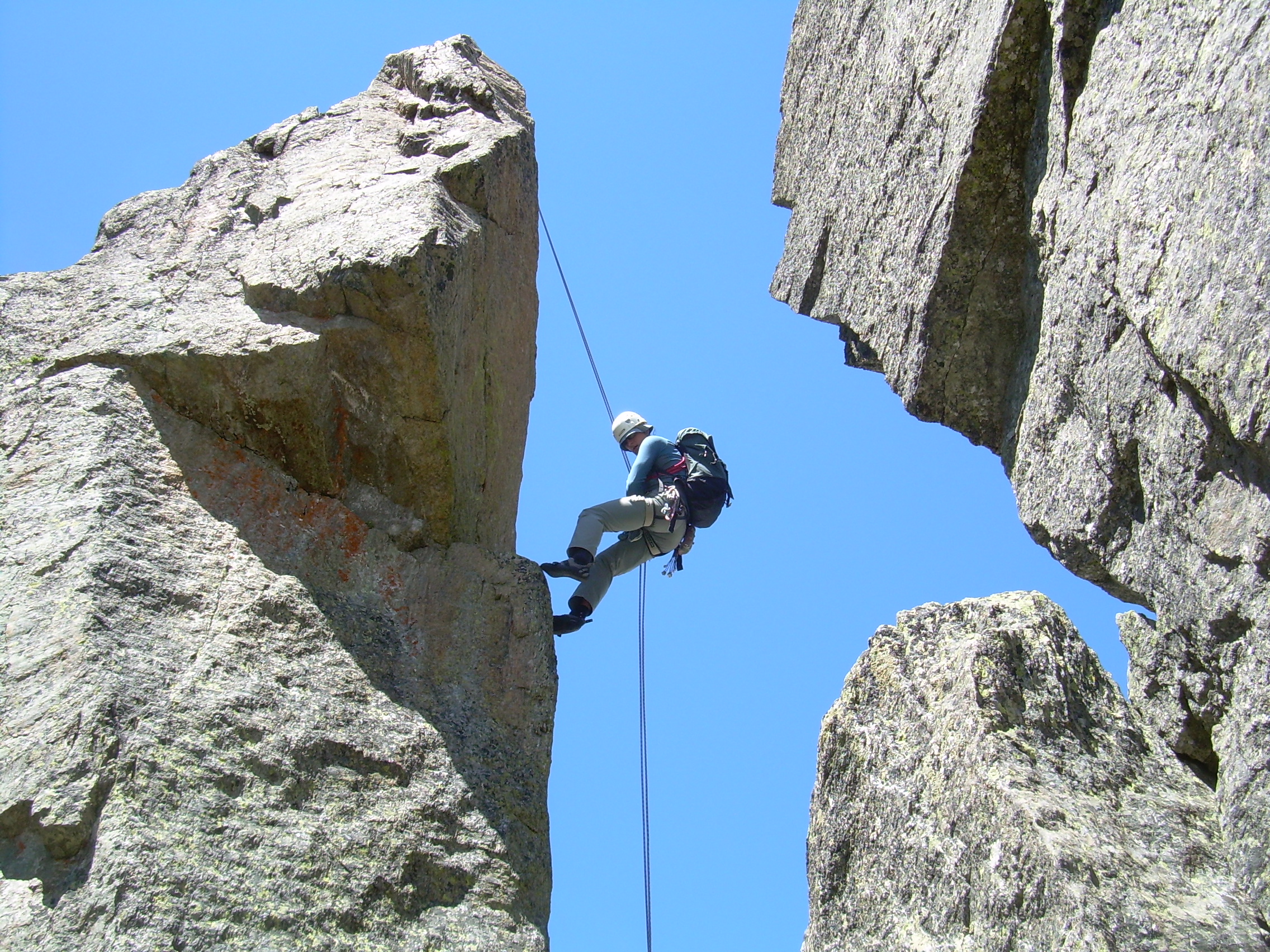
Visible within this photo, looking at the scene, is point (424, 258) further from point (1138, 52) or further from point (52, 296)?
point (1138, 52)

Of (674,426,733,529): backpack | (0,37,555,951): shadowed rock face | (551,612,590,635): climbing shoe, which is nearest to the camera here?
(0,37,555,951): shadowed rock face

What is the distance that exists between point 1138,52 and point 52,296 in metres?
7.14

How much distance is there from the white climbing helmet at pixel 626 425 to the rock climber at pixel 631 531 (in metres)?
0.37

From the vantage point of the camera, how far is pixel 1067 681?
22.3 ft

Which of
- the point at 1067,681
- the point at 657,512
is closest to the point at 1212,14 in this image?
the point at 1067,681

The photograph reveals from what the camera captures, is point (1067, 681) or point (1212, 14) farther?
point (1067, 681)

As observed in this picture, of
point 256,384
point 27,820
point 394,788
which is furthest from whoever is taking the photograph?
point 256,384

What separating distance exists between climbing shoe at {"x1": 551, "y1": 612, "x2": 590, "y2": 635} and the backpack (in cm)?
152

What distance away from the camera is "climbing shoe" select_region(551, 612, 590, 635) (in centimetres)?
869

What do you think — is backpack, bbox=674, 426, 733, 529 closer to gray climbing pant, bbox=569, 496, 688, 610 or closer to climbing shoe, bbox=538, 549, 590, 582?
gray climbing pant, bbox=569, 496, 688, 610

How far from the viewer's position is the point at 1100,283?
22.1ft

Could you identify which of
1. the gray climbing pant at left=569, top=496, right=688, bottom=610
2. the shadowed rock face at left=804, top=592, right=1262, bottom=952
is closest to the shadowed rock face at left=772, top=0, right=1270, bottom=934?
the shadowed rock face at left=804, top=592, right=1262, bottom=952

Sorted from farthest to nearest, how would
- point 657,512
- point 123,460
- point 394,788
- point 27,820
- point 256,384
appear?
point 657,512 < point 256,384 < point 123,460 < point 394,788 < point 27,820

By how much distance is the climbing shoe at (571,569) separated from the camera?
8992 millimetres
